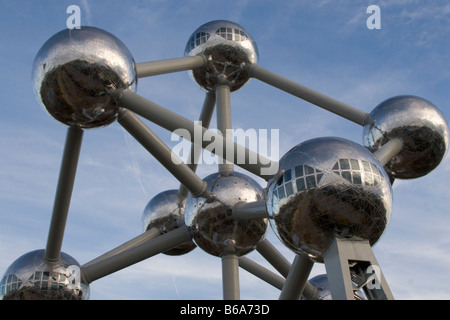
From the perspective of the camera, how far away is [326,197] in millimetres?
5910

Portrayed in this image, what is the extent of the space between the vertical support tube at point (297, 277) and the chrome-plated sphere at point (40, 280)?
11.7ft

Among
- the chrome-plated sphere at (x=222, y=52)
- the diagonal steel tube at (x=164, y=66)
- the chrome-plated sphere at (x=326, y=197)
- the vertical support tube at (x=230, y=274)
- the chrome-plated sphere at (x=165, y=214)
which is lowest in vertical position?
the chrome-plated sphere at (x=326, y=197)

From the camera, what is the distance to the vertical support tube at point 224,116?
1015cm

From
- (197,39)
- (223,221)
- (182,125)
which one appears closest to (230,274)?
(223,221)

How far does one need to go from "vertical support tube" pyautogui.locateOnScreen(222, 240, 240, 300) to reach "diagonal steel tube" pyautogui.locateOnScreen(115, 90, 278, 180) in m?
1.88

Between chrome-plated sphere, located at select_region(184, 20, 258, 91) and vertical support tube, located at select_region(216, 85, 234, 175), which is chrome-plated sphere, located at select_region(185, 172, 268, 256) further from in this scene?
chrome-plated sphere, located at select_region(184, 20, 258, 91)

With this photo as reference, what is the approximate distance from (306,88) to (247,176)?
7.30ft

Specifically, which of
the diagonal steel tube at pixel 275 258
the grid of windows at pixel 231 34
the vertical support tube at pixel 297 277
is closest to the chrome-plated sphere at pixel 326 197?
the vertical support tube at pixel 297 277

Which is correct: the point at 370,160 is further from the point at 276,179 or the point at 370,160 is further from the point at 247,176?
the point at 247,176

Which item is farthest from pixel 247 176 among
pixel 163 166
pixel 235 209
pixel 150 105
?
pixel 150 105

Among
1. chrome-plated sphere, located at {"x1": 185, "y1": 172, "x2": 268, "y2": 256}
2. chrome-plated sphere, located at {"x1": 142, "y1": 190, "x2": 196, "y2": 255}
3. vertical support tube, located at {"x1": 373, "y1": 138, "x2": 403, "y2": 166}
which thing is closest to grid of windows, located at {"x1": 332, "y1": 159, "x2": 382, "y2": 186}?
vertical support tube, located at {"x1": 373, "y1": 138, "x2": 403, "y2": 166}

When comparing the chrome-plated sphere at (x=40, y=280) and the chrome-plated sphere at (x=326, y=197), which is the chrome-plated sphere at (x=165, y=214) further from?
the chrome-plated sphere at (x=326, y=197)

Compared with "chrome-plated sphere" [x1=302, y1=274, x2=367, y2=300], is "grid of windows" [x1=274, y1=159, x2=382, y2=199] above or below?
below

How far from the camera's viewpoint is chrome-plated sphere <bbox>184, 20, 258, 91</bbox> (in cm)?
1124
